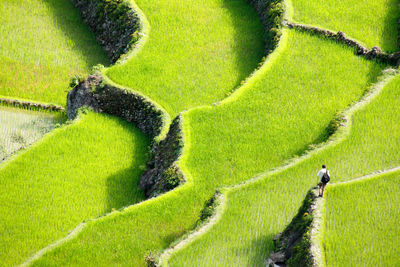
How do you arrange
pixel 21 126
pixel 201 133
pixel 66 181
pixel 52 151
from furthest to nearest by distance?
pixel 21 126
pixel 52 151
pixel 201 133
pixel 66 181

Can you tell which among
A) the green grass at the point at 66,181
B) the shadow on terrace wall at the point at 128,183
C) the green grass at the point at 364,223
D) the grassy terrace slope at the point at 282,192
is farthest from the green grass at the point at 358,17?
the green grass at the point at 364,223

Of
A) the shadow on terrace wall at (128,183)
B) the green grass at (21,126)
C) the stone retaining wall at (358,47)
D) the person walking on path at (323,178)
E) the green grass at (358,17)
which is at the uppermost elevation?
the green grass at (358,17)

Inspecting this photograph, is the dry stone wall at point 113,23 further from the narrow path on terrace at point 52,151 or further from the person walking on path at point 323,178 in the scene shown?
the person walking on path at point 323,178

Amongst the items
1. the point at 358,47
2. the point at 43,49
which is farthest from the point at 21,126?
the point at 358,47

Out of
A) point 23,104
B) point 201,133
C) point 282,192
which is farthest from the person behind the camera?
point 23,104

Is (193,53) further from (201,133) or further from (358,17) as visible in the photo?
(358,17)

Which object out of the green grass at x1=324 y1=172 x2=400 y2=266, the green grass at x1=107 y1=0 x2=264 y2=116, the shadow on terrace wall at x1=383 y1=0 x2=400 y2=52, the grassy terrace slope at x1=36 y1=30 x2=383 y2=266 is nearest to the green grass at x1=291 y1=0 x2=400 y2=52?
the shadow on terrace wall at x1=383 y1=0 x2=400 y2=52
